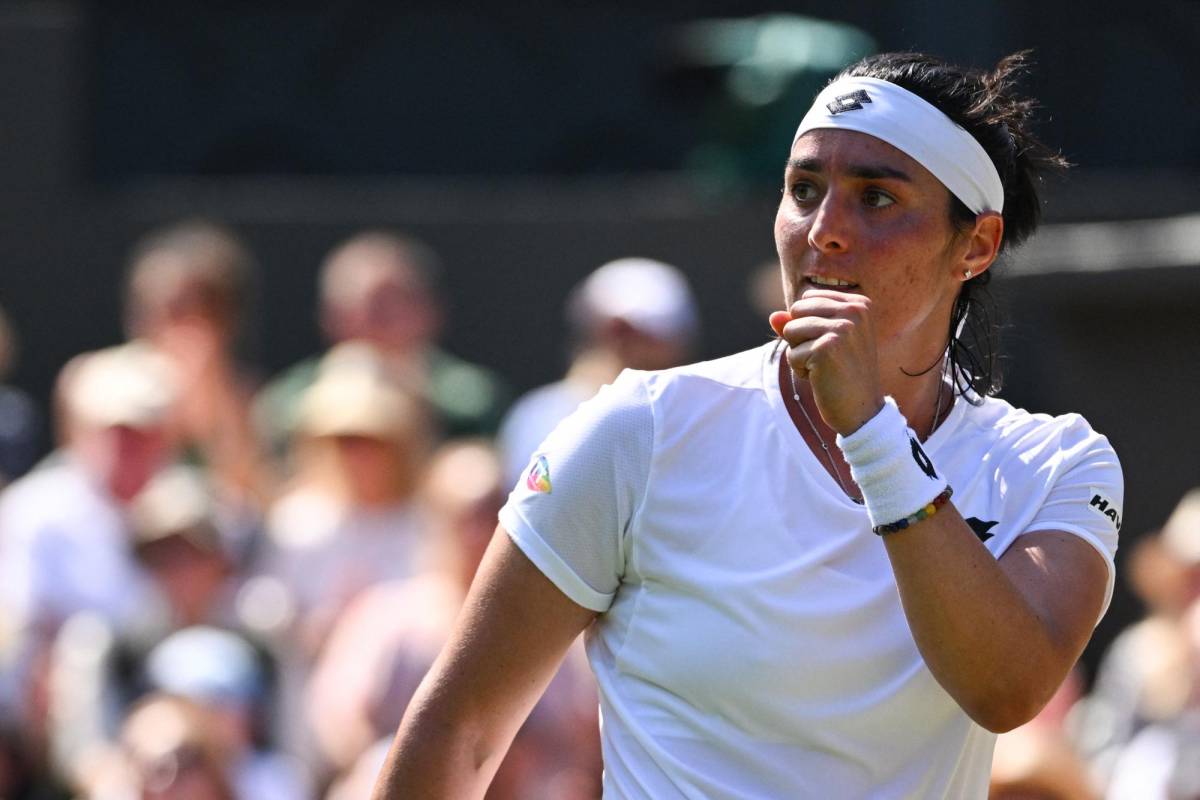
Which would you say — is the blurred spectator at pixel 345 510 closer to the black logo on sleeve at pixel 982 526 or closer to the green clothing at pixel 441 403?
the green clothing at pixel 441 403

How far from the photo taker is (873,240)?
2.26 meters

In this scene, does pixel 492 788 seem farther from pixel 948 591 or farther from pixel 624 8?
pixel 624 8

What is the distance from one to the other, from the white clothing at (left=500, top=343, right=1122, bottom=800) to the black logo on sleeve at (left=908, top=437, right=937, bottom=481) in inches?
6.3

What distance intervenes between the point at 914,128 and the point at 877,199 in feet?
0.32

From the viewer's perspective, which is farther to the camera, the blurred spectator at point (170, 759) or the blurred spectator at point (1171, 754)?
the blurred spectator at point (1171, 754)

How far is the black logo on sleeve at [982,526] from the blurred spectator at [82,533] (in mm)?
3487

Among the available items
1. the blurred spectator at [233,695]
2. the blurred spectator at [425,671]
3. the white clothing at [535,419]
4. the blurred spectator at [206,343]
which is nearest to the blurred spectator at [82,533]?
the blurred spectator at [206,343]

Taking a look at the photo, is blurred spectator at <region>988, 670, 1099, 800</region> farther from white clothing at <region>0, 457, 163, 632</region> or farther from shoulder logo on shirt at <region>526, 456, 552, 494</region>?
white clothing at <region>0, 457, 163, 632</region>

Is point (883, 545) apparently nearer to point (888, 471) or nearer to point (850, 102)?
point (888, 471)

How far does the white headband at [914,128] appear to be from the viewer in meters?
2.30

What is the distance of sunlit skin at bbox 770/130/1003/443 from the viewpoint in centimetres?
225

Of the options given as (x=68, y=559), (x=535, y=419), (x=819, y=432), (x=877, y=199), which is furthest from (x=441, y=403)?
(x=877, y=199)

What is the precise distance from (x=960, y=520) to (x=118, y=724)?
3.48 m

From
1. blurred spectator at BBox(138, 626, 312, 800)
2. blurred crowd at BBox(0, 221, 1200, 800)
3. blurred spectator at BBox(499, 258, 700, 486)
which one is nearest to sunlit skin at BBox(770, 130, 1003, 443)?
blurred crowd at BBox(0, 221, 1200, 800)
